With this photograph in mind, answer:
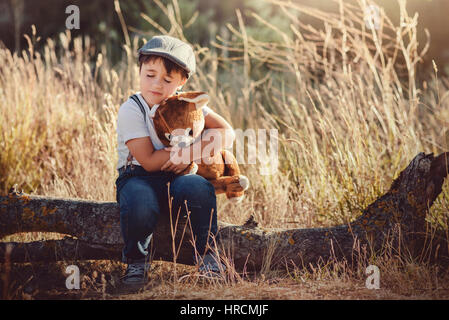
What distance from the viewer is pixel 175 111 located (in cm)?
216

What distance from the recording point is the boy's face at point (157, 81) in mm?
2215

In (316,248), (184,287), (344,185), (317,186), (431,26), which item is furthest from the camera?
(431,26)

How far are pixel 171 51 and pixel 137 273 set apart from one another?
103 cm

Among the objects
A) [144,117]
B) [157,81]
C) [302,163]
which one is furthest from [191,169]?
[302,163]

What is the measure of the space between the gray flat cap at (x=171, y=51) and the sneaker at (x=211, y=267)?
2.93ft

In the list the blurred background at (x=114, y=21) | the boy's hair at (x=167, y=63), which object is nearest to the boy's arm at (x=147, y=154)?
the boy's hair at (x=167, y=63)

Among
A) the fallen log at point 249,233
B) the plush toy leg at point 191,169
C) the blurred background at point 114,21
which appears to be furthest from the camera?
the blurred background at point 114,21

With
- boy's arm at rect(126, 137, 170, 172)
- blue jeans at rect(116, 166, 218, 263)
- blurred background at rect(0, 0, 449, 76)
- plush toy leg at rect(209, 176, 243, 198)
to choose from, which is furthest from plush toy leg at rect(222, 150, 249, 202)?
blurred background at rect(0, 0, 449, 76)

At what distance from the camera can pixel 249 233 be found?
246 centimetres

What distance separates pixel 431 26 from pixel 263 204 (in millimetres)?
4937

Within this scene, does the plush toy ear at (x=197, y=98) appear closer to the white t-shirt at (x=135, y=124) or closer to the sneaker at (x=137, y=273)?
the white t-shirt at (x=135, y=124)

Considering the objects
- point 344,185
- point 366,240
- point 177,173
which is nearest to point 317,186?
point 344,185

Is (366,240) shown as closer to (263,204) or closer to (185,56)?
(263,204)

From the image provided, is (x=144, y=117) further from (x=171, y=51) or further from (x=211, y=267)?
(x=211, y=267)
